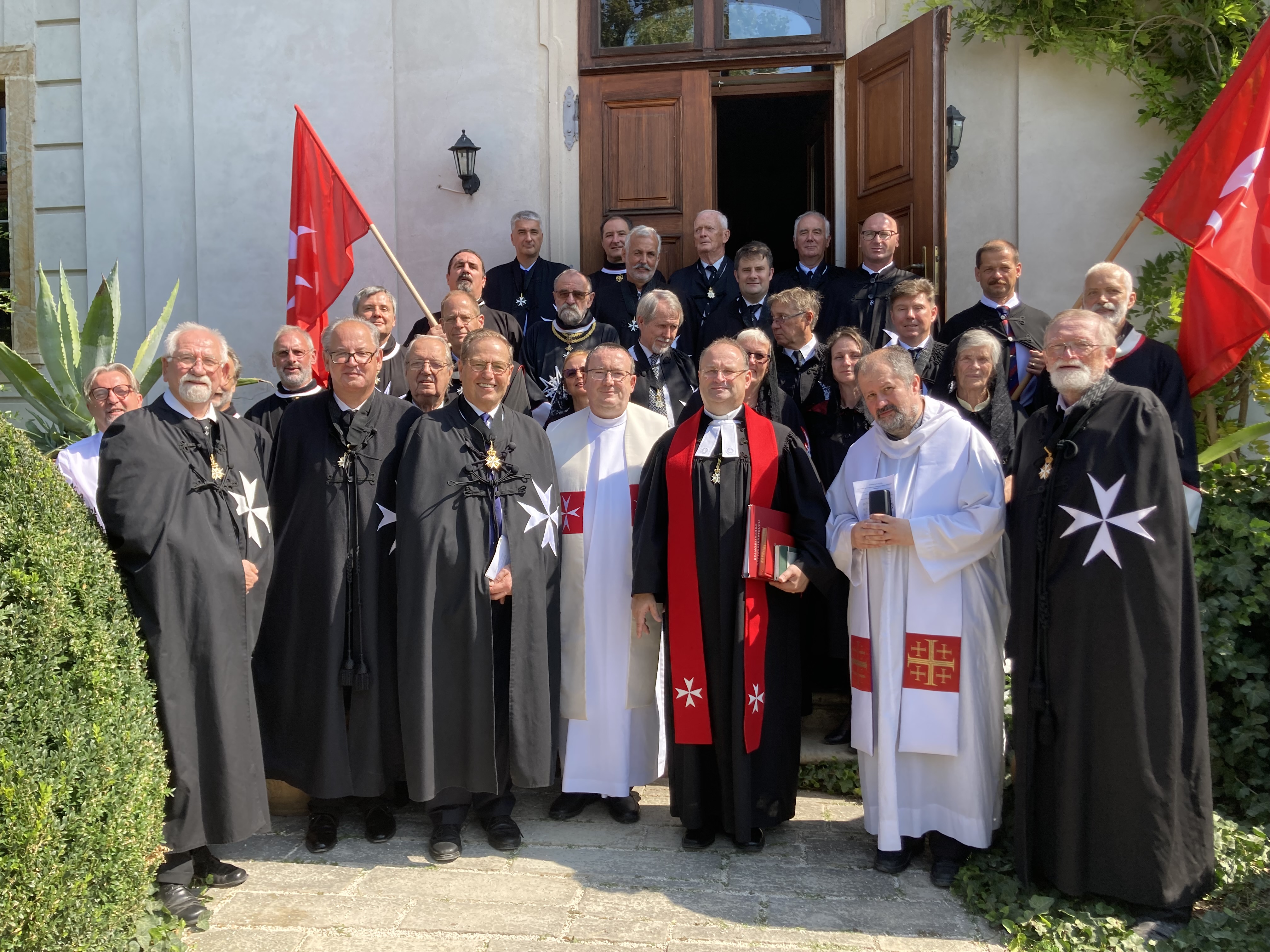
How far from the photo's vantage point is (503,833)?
14.5 ft

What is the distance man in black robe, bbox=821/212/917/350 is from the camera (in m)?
6.30

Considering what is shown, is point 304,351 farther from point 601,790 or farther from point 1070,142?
point 1070,142

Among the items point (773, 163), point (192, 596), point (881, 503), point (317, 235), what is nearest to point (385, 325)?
point (317, 235)

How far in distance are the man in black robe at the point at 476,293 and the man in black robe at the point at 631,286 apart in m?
0.55

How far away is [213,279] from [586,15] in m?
3.35

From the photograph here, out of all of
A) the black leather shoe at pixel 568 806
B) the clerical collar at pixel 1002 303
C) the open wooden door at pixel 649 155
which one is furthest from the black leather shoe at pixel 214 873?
the open wooden door at pixel 649 155

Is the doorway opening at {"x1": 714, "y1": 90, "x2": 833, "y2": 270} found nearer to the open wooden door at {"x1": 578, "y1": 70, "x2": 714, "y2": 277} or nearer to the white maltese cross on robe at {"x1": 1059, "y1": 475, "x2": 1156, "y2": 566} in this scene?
the open wooden door at {"x1": 578, "y1": 70, "x2": 714, "y2": 277}

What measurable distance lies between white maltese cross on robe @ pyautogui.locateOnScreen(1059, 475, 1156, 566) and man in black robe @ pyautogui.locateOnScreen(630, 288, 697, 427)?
2.18 meters

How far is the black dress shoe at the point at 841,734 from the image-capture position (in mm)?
5227

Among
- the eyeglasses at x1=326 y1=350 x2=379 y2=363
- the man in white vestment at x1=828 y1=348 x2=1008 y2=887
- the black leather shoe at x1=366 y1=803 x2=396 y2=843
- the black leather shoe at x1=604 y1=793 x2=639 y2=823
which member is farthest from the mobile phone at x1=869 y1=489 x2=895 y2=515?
the black leather shoe at x1=366 y1=803 x2=396 y2=843

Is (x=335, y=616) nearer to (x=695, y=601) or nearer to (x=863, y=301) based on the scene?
(x=695, y=601)

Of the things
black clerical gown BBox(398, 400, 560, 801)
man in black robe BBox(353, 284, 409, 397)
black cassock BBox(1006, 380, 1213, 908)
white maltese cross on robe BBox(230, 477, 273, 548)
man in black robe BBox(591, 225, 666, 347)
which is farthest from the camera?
man in black robe BBox(591, 225, 666, 347)

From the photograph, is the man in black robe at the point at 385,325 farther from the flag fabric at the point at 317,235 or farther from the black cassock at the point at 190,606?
the black cassock at the point at 190,606

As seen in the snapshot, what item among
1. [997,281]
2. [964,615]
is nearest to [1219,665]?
[964,615]
